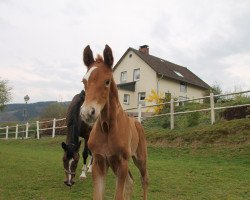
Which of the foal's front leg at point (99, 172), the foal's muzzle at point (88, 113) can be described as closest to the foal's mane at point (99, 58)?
the foal's muzzle at point (88, 113)

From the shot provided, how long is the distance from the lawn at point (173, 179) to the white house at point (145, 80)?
2682 cm

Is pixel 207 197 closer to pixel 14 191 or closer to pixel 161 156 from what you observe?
pixel 14 191

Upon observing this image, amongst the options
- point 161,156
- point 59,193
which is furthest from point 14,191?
point 161,156

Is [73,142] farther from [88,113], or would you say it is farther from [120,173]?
[88,113]

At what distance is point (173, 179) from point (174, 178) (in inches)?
4.6

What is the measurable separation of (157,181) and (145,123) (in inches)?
499

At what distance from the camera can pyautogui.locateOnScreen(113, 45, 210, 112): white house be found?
3966 centimetres

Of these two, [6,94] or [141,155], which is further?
[6,94]

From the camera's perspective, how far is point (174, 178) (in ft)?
27.4

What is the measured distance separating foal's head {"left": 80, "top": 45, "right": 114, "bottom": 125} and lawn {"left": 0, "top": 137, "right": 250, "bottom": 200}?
10.7 feet

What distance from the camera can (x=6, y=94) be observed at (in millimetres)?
55906

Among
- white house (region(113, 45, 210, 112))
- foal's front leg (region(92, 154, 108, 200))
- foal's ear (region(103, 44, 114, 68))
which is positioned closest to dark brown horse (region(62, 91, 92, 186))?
foal's front leg (region(92, 154, 108, 200))

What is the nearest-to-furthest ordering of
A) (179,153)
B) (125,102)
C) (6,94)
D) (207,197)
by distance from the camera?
(207,197), (179,153), (125,102), (6,94)

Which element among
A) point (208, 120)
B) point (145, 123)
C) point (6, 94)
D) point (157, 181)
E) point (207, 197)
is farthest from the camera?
point (6, 94)
